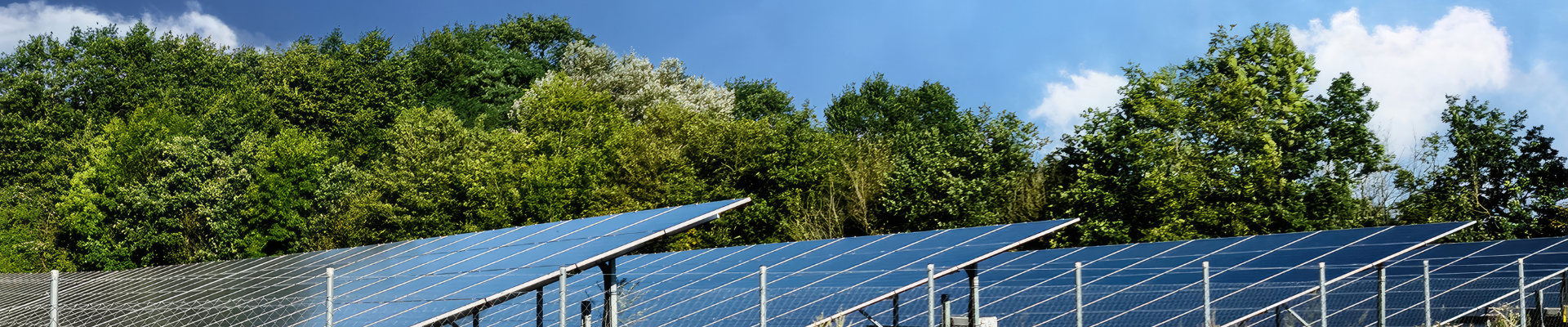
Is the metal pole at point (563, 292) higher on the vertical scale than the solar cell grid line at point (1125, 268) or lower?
higher

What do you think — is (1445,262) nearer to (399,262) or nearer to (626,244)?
(626,244)

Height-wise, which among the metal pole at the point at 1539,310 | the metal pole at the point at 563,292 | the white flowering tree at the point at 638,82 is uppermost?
the white flowering tree at the point at 638,82

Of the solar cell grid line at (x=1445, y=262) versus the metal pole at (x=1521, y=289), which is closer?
the metal pole at (x=1521, y=289)

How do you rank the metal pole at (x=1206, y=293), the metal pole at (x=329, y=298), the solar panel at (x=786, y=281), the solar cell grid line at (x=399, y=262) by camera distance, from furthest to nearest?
the solar panel at (x=786, y=281)
the metal pole at (x=1206, y=293)
the solar cell grid line at (x=399, y=262)
the metal pole at (x=329, y=298)

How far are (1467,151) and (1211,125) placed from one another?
12.4 meters

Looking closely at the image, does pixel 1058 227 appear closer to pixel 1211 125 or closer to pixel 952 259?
pixel 952 259

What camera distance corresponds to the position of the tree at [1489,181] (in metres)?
45.1

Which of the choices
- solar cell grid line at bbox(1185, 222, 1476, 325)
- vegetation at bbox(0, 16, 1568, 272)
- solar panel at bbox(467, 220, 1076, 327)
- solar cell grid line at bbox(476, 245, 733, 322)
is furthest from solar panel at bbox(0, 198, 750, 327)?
vegetation at bbox(0, 16, 1568, 272)

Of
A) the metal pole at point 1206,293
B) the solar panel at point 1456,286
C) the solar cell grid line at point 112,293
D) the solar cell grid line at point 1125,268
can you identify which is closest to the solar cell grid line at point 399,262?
the solar cell grid line at point 112,293

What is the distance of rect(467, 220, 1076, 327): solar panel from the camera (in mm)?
14453

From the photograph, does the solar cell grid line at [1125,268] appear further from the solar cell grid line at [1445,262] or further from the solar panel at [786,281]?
the solar cell grid line at [1445,262]

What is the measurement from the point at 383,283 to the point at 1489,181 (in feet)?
162

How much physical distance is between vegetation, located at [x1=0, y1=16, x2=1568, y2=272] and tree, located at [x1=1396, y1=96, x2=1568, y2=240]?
115 mm

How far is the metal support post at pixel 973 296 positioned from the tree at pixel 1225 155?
99.5 ft
